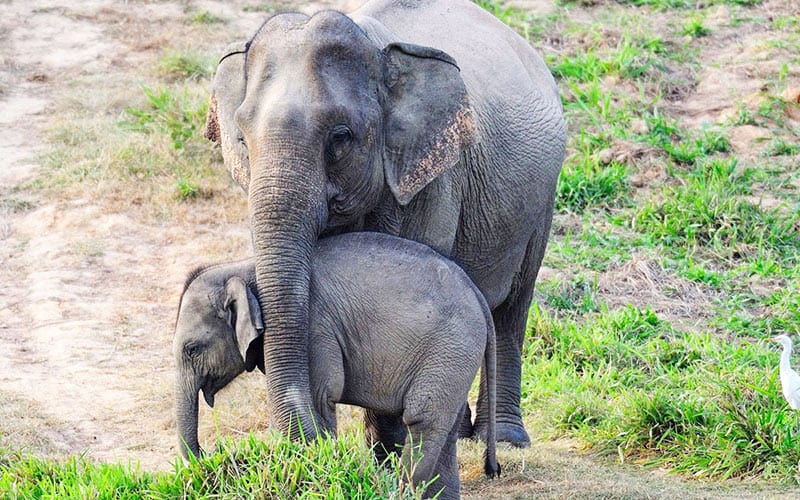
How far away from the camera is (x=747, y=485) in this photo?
6.73 metres

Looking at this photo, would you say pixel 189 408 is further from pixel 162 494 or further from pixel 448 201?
pixel 448 201

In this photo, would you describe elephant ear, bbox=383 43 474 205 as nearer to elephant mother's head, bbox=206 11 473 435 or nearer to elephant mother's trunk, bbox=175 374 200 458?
elephant mother's head, bbox=206 11 473 435

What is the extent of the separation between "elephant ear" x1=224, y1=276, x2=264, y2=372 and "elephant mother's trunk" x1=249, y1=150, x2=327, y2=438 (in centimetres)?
4

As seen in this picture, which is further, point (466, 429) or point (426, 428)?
point (466, 429)

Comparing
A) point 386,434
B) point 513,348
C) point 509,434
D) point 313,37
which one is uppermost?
point 313,37

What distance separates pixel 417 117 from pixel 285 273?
94cm

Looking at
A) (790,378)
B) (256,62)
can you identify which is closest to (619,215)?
(790,378)

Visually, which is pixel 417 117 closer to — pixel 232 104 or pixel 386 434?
pixel 232 104

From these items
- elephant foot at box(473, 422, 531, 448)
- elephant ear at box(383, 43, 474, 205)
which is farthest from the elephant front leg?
Answer: elephant foot at box(473, 422, 531, 448)

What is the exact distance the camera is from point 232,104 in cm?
593

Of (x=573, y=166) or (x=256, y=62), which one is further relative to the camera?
(x=573, y=166)

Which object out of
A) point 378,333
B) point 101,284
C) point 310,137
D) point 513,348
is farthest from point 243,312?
point 101,284

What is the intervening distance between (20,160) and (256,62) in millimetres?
5516

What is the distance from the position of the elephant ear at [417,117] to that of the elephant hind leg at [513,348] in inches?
59.2
